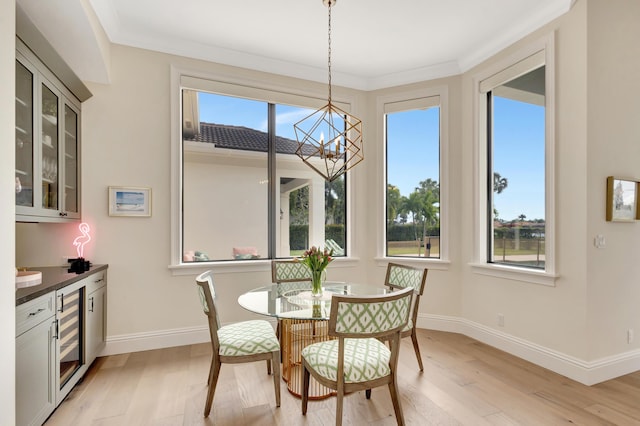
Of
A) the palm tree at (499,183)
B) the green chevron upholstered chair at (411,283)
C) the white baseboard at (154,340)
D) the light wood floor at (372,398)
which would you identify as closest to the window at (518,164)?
the palm tree at (499,183)

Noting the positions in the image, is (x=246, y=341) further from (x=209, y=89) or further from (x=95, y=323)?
(x=209, y=89)

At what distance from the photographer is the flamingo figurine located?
123 inches

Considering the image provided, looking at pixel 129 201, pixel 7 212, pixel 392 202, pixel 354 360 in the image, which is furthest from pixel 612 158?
pixel 129 201

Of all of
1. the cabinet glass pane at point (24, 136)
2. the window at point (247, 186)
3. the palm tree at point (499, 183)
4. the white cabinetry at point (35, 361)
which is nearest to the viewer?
the white cabinetry at point (35, 361)

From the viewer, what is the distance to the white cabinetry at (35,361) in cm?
181

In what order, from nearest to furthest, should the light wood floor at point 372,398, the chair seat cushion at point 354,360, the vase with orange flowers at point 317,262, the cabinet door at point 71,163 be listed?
the chair seat cushion at point 354,360 → the light wood floor at point 372,398 → the vase with orange flowers at point 317,262 → the cabinet door at point 71,163

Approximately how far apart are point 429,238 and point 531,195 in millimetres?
1232

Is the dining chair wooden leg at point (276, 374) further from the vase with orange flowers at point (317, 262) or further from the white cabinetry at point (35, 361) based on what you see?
the white cabinetry at point (35, 361)

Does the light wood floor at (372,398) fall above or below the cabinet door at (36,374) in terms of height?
below

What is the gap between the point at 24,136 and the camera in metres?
2.17

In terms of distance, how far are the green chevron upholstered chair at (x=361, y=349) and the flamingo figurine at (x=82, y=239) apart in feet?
7.86

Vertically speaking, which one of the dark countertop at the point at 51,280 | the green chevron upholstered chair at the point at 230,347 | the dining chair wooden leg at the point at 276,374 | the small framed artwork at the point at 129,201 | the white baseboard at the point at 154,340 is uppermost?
the small framed artwork at the point at 129,201

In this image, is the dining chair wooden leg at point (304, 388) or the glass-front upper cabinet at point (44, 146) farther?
the dining chair wooden leg at point (304, 388)

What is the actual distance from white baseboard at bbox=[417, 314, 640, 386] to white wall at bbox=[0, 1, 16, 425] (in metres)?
3.72
